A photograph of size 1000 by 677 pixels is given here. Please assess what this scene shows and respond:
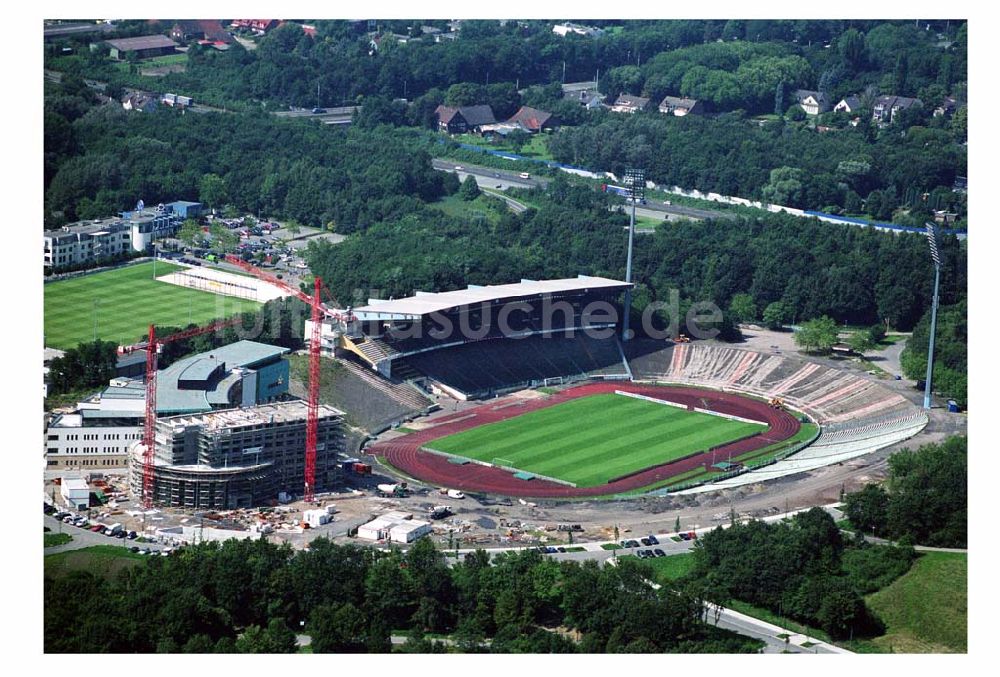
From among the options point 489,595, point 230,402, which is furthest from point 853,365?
point 489,595

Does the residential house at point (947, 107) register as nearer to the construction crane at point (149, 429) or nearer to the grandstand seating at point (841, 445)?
the grandstand seating at point (841, 445)

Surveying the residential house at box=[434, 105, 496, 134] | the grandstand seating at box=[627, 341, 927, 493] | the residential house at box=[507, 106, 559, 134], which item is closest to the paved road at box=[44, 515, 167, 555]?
the grandstand seating at box=[627, 341, 927, 493]

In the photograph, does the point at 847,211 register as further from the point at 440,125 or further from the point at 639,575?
the point at 639,575

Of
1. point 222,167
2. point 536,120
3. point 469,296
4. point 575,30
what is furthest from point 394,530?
point 575,30

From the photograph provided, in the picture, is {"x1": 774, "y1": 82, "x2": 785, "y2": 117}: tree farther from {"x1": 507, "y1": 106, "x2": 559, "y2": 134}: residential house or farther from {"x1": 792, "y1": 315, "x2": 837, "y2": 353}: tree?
{"x1": 792, "y1": 315, "x2": 837, "y2": 353}: tree

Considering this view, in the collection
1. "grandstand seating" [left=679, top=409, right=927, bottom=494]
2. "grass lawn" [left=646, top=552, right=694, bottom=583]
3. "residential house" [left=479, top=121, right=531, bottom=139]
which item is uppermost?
"residential house" [left=479, top=121, right=531, bottom=139]

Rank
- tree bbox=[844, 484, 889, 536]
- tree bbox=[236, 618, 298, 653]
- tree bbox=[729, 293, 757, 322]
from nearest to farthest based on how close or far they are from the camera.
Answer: tree bbox=[236, 618, 298, 653] < tree bbox=[844, 484, 889, 536] < tree bbox=[729, 293, 757, 322]

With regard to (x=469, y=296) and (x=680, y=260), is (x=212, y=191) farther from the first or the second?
(x=680, y=260)
